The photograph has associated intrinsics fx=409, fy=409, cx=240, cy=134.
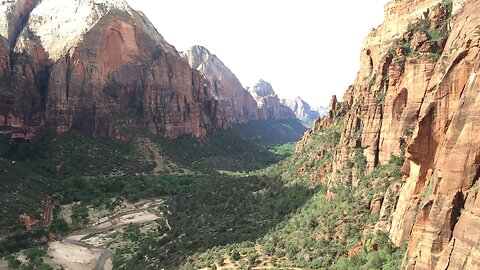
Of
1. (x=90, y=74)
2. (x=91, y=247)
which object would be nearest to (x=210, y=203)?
(x=91, y=247)

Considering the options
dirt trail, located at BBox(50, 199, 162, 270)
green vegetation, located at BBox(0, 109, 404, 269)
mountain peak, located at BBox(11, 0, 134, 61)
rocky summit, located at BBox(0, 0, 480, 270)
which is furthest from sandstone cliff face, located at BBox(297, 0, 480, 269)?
mountain peak, located at BBox(11, 0, 134, 61)

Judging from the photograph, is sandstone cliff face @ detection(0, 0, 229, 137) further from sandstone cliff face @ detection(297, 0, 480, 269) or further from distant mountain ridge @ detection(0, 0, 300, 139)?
sandstone cliff face @ detection(297, 0, 480, 269)

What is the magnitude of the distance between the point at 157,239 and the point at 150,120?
7920 cm

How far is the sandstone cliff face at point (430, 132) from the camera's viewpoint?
1022 inches

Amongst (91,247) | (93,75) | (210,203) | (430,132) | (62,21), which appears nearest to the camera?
(430,132)

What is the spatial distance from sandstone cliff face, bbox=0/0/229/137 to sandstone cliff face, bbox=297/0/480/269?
94199mm

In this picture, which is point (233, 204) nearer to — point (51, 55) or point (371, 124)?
point (371, 124)

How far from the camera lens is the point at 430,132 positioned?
105 feet

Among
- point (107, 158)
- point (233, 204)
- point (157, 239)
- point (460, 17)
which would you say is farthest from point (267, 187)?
point (107, 158)

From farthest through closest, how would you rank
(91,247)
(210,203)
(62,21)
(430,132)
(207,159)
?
(62,21) < (207,159) < (210,203) < (91,247) < (430,132)

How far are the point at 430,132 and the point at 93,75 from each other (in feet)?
384

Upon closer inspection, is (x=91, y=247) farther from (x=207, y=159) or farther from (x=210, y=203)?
(x=207, y=159)

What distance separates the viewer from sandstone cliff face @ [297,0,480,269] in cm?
2597

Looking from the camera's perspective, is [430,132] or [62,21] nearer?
[430,132]
